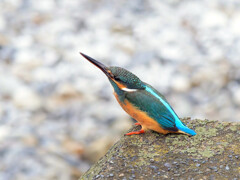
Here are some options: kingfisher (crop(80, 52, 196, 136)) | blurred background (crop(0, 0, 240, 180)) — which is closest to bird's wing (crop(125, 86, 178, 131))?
kingfisher (crop(80, 52, 196, 136))

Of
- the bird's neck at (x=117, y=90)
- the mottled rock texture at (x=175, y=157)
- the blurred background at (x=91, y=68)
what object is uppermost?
the blurred background at (x=91, y=68)

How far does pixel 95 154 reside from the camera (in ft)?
13.5

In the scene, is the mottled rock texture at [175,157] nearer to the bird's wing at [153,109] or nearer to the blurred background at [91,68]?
the bird's wing at [153,109]

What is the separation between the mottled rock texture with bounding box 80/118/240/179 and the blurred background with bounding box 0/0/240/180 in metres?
1.98

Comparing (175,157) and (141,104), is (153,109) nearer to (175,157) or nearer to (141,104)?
(141,104)

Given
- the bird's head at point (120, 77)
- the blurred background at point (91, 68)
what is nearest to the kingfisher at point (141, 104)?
the bird's head at point (120, 77)

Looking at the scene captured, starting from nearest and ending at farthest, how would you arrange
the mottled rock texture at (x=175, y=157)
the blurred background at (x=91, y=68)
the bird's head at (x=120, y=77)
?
1. the mottled rock texture at (x=175, y=157)
2. the bird's head at (x=120, y=77)
3. the blurred background at (x=91, y=68)

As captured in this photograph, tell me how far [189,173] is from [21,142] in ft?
8.95

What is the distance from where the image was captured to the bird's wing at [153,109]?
2.04 metres

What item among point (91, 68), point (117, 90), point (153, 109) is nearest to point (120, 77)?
point (117, 90)

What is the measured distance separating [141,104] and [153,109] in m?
0.06

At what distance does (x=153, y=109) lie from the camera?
2061mm

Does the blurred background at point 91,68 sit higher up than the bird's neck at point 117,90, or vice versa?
the blurred background at point 91,68

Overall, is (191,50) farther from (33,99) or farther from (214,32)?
(33,99)
